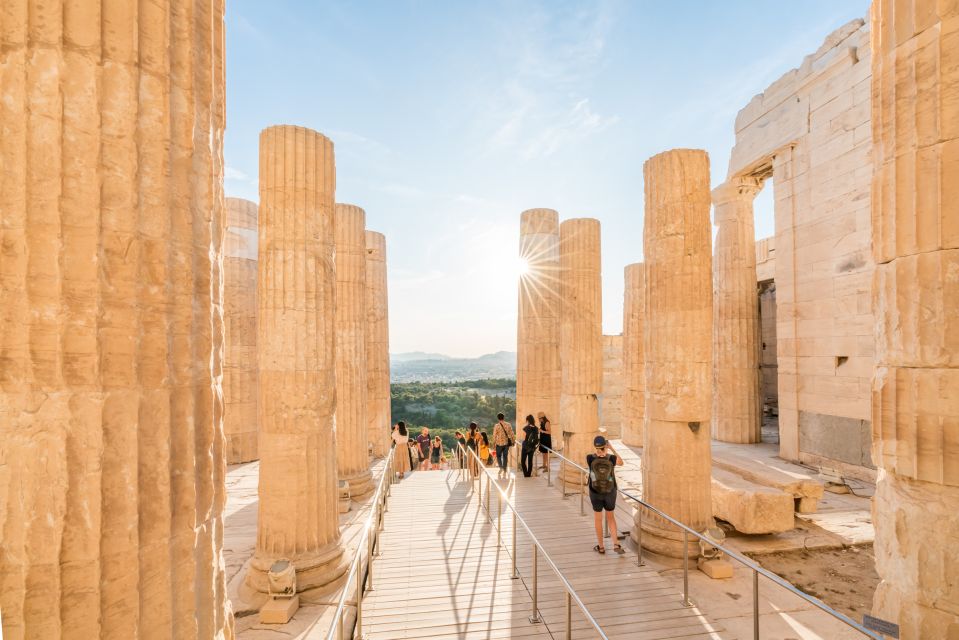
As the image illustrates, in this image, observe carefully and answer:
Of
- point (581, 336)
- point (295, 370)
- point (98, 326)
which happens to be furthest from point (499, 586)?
point (581, 336)

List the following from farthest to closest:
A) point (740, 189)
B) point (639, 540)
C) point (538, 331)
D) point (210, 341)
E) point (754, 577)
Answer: point (740, 189)
point (538, 331)
point (639, 540)
point (754, 577)
point (210, 341)

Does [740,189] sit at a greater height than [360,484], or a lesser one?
greater

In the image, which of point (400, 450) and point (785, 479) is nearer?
point (785, 479)

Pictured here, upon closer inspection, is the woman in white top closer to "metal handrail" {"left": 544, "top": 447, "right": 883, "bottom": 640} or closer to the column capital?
"metal handrail" {"left": 544, "top": 447, "right": 883, "bottom": 640}

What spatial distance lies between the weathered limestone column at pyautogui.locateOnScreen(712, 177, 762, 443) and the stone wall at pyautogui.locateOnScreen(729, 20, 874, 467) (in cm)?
194

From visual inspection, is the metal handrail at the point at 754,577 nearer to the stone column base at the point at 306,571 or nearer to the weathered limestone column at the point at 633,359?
the stone column base at the point at 306,571

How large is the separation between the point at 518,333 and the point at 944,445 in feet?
43.3

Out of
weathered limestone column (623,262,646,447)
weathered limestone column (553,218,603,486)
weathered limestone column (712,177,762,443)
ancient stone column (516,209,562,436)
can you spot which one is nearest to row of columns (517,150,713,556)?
weathered limestone column (553,218,603,486)

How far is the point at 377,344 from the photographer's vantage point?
55.8 feet

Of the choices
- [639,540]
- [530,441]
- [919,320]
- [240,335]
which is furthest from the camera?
[240,335]

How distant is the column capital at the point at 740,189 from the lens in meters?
19.3

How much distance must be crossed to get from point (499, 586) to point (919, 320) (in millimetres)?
6249

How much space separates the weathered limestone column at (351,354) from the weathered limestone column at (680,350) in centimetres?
715

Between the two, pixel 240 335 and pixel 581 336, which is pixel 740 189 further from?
pixel 240 335
